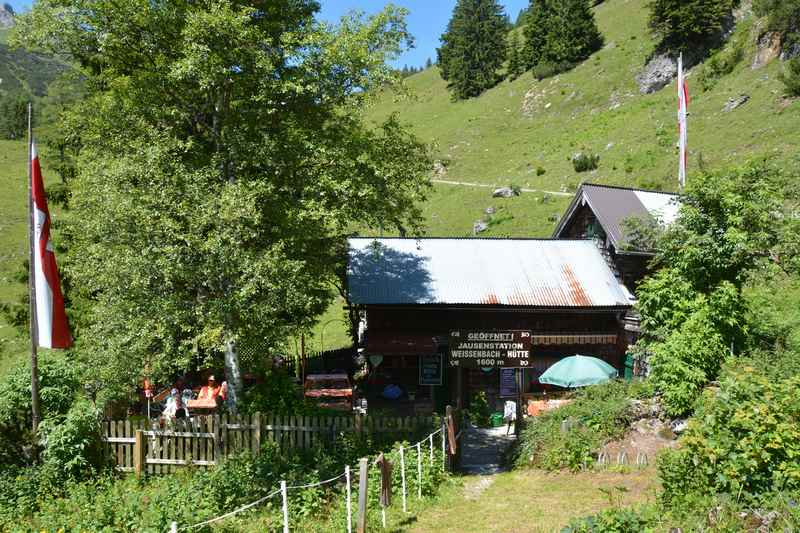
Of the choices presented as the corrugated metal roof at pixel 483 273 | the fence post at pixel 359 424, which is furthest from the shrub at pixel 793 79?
the fence post at pixel 359 424

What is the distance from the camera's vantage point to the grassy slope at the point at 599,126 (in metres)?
45.7

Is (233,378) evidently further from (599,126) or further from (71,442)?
(599,126)

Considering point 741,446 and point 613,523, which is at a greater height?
point 741,446

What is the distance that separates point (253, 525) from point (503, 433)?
1015 centimetres

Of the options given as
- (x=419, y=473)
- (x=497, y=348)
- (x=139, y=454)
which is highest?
(x=497, y=348)

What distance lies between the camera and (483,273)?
2309 cm

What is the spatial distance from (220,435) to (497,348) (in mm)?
7434

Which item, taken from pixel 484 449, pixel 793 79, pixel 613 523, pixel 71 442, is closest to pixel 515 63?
pixel 793 79

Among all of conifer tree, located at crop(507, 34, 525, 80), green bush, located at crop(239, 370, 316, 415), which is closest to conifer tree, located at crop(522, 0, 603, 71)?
conifer tree, located at crop(507, 34, 525, 80)

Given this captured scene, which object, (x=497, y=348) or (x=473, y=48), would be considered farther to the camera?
(x=473, y=48)

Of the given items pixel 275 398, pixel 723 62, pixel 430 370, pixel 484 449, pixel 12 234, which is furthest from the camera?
pixel 723 62

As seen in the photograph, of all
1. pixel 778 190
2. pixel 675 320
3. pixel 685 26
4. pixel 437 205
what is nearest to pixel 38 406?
pixel 675 320

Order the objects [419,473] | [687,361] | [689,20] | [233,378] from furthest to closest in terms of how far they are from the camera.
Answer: [689,20] → [233,378] → [687,361] → [419,473]

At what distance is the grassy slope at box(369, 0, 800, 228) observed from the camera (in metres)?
45.7
